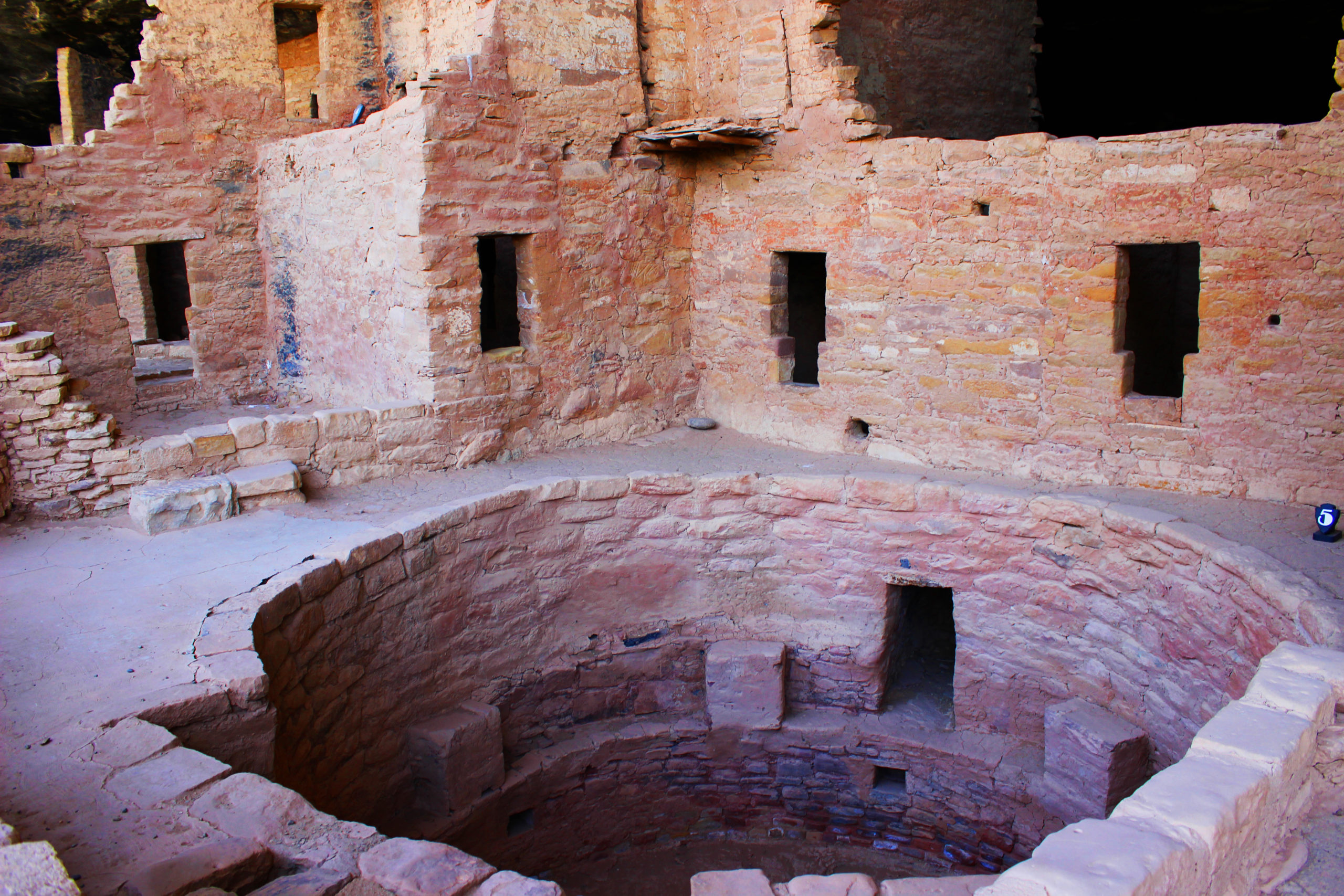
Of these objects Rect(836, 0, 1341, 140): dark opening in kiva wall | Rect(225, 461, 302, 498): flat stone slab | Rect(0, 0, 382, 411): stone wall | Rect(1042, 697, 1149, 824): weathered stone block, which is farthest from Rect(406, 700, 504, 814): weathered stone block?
Rect(836, 0, 1341, 140): dark opening in kiva wall

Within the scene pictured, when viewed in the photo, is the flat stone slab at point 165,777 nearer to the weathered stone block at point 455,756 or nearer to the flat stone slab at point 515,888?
the flat stone slab at point 515,888

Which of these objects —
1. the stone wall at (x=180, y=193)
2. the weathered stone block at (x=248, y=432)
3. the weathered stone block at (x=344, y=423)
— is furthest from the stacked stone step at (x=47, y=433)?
the stone wall at (x=180, y=193)

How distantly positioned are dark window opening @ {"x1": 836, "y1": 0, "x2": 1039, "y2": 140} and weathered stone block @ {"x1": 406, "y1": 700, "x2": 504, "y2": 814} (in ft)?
17.4

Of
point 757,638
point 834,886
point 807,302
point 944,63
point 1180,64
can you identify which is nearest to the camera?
point 834,886

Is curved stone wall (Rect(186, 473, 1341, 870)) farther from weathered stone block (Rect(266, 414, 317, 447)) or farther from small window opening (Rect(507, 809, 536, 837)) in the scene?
weathered stone block (Rect(266, 414, 317, 447))

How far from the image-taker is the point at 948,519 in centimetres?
645

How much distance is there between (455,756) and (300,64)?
7.65 meters

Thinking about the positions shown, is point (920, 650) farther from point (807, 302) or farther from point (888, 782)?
point (807, 302)

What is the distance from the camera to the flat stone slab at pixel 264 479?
6.06m

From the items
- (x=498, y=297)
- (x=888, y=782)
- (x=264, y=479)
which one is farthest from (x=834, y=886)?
(x=498, y=297)

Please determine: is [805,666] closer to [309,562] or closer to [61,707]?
[309,562]

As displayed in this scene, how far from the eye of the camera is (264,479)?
6102mm

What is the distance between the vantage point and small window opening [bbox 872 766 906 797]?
6.90 metres

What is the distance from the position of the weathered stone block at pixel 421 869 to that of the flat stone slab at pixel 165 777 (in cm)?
69
